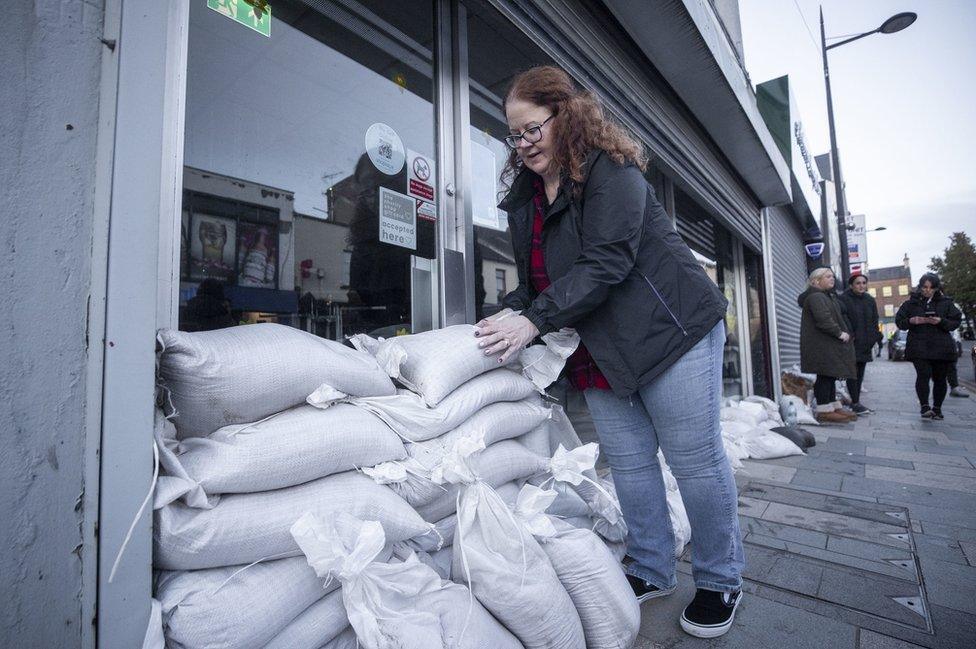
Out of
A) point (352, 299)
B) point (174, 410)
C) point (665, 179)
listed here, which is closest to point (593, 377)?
point (352, 299)

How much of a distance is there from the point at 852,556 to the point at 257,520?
2303mm

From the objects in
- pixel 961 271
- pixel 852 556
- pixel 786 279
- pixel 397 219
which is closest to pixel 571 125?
pixel 397 219

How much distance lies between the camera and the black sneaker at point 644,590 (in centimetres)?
153

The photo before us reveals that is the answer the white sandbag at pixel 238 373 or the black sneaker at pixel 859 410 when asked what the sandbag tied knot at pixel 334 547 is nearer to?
the white sandbag at pixel 238 373

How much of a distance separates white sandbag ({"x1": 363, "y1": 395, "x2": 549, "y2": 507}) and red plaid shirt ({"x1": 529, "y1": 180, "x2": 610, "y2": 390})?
0.22 metres

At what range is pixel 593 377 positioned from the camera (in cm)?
154

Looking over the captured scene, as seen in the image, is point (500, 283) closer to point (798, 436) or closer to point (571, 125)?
point (571, 125)

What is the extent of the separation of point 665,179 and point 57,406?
4834 millimetres

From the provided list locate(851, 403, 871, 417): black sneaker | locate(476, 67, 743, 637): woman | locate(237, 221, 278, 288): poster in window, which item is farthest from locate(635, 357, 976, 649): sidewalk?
locate(851, 403, 871, 417): black sneaker

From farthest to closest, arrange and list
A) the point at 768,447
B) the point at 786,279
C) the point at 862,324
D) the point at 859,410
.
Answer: the point at 786,279, the point at 859,410, the point at 862,324, the point at 768,447

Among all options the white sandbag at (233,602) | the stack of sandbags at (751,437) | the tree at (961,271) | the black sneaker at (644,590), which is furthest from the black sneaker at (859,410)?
the tree at (961,271)

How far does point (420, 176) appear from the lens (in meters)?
2.19

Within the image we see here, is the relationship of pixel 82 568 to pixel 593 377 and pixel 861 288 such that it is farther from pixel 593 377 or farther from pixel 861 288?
pixel 861 288

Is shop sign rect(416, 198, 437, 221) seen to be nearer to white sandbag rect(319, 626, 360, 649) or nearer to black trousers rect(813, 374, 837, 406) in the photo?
white sandbag rect(319, 626, 360, 649)
